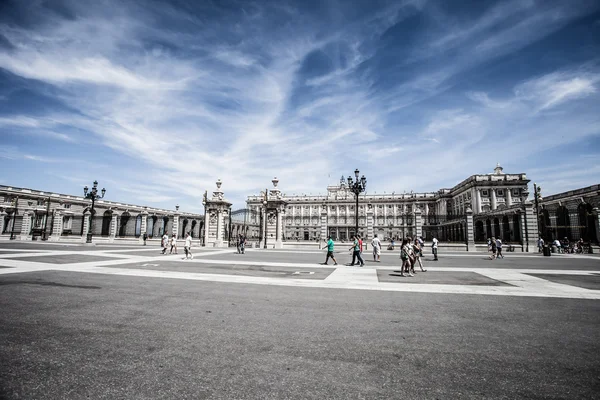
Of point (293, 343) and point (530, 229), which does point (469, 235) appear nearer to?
point (530, 229)

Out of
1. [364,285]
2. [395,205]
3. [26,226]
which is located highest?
[395,205]

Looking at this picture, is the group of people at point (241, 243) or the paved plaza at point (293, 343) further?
the group of people at point (241, 243)

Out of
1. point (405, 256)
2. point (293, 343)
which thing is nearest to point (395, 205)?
point (405, 256)

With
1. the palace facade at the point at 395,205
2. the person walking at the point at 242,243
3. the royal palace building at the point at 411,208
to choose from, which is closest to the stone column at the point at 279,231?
the person walking at the point at 242,243

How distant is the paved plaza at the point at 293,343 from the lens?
2709 mm

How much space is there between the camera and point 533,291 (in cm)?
762

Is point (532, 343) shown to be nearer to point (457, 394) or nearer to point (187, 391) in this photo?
point (457, 394)

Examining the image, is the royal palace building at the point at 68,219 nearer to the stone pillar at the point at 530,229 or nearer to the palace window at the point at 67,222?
the palace window at the point at 67,222

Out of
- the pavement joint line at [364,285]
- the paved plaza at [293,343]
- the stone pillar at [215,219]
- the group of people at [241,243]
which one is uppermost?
the stone pillar at [215,219]

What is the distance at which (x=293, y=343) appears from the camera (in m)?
3.84

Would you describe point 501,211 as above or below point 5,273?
above

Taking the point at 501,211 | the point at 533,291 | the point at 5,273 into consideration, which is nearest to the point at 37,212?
the point at 5,273

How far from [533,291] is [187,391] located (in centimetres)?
885

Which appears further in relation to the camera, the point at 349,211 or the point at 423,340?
the point at 349,211
